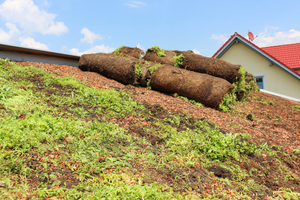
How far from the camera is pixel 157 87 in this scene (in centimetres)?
930

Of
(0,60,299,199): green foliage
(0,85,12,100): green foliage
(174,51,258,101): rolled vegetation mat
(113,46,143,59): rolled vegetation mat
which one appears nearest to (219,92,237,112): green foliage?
(174,51,258,101): rolled vegetation mat

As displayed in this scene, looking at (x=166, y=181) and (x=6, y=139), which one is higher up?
(x=6, y=139)

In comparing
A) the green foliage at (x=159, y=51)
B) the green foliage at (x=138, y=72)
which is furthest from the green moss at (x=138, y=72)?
the green foliage at (x=159, y=51)

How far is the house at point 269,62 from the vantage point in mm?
15031

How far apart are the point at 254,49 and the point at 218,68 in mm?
7738

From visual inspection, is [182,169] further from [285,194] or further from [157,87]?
[157,87]

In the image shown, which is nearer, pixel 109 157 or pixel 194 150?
pixel 109 157

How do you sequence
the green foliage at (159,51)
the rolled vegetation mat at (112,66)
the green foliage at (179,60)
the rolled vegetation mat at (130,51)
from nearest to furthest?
the rolled vegetation mat at (112,66) → the green foliage at (179,60) → the green foliage at (159,51) → the rolled vegetation mat at (130,51)

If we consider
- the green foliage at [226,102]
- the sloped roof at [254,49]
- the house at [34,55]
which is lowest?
the green foliage at [226,102]

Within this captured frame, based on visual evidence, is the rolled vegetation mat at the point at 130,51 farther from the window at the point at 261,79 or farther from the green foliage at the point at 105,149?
the window at the point at 261,79

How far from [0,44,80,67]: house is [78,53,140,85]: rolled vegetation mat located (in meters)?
1.65

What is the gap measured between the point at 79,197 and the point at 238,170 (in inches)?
124

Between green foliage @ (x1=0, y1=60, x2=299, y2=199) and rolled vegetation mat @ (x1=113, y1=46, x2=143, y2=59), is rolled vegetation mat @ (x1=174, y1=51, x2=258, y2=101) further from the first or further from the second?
green foliage @ (x1=0, y1=60, x2=299, y2=199)

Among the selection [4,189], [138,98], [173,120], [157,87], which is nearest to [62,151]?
[4,189]
